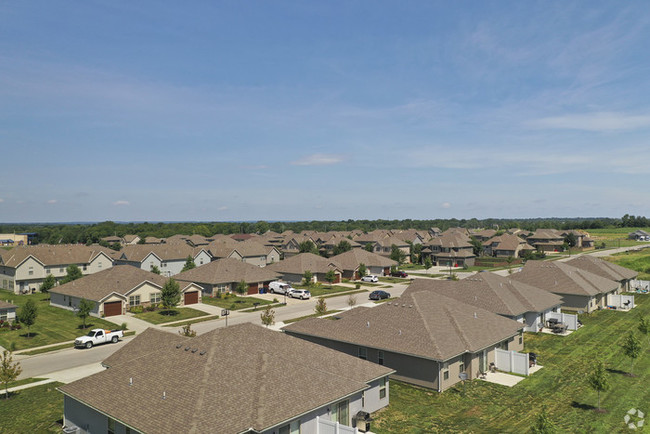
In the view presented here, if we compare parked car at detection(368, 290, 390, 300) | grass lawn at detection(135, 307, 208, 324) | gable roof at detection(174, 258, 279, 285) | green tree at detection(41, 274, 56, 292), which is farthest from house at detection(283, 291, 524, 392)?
green tree at detection(41, 274, 56, 292)

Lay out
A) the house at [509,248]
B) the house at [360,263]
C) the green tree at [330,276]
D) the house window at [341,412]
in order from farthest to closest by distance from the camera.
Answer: the house at [509,248] < the house at [360,263] < the green tree at [330,276] < the house window at [341,412]

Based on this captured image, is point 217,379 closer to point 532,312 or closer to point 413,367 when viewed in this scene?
point 413,367

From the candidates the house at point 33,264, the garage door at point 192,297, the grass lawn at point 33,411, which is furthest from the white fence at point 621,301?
the house at point 33,264

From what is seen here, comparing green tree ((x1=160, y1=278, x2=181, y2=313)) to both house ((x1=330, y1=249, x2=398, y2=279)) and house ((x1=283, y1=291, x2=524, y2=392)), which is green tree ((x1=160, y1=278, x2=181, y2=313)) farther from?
house ((x1=330, y1=249, x2=398, y2=279))

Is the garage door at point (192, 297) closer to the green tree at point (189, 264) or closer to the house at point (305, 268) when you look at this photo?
the house at point (305, 268)

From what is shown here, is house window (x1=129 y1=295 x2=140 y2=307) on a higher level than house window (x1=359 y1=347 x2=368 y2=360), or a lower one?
lower
